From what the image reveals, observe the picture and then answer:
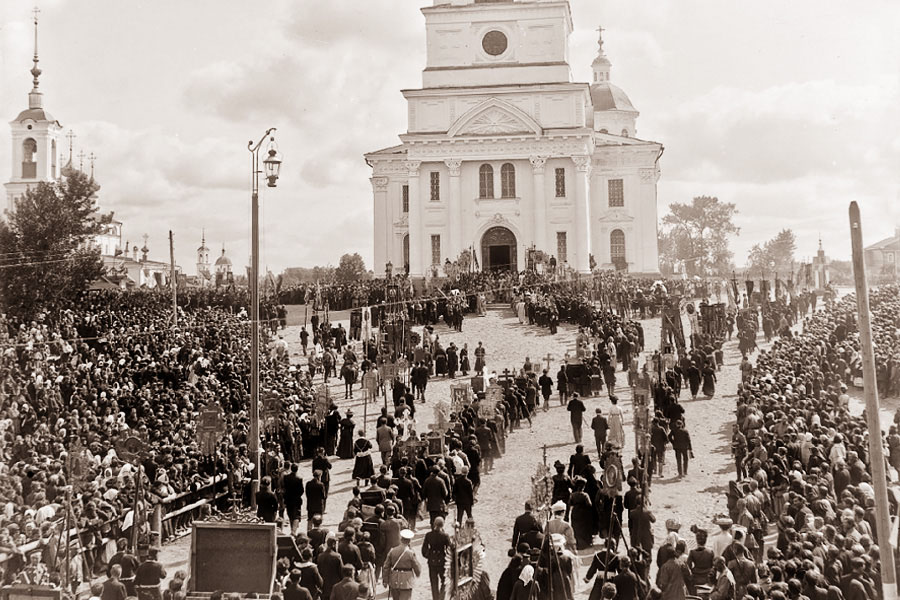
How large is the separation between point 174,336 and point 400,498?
47.3 feet

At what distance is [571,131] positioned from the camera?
48344mm

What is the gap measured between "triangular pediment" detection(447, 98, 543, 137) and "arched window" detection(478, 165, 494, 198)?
2.03 metres

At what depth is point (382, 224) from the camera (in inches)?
2094

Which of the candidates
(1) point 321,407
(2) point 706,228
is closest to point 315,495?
(1) point 321,407

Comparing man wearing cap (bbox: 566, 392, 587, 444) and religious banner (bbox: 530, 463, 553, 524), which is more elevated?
man wearing cap (bbox: 566, 392, 587, 444)

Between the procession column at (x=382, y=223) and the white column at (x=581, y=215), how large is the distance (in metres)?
10.6

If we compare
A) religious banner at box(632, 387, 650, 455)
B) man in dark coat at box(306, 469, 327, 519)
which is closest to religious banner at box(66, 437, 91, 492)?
man in dark coat at box(306, 469, 327, 519)

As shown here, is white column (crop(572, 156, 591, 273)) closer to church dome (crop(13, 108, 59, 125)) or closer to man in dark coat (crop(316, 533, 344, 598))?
church dome (crop(13, 108, 59, 125))

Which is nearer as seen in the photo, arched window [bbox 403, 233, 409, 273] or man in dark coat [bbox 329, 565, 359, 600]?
man in dark coat [bbox 329, 565, 359, 600]

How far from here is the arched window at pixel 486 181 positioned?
1950 inches

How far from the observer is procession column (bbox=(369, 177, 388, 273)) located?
173 ft

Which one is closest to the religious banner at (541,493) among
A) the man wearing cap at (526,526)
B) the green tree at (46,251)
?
the man wearing cap at (526,526)

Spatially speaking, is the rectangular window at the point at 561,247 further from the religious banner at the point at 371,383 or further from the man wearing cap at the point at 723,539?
the man wearing cap at the point at 723,539

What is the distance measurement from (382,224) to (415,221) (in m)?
4.10
